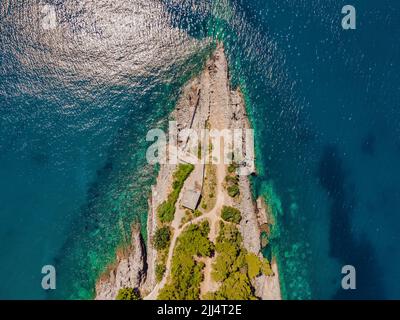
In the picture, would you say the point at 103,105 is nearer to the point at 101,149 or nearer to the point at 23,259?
the point at 101,149

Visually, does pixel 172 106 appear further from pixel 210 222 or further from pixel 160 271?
pixel 160 271


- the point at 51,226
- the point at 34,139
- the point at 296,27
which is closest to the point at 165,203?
the point at 51,226

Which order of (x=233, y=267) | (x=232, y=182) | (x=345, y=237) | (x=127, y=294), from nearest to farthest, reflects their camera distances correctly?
(x=127, y=294) → (x=233, y=267) → (x=232, y=182) → (x=345, y=237)

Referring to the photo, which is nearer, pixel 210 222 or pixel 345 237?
pixel 210 222

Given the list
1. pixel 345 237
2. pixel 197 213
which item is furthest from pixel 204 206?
pixel 345 237

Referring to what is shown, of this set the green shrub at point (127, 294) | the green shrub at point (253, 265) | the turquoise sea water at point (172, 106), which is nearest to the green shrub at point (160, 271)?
the green shrub at point (127, 294)
